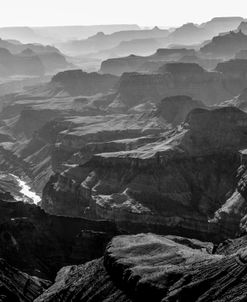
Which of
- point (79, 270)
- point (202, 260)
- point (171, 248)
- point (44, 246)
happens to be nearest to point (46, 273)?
point (44, 246)

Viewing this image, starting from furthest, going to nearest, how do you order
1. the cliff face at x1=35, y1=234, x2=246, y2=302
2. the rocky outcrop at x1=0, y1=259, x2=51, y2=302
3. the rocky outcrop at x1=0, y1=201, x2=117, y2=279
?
the rocky outcrop at x1=0, y1=201, x2=117, y2=279 → the rocky outcrop at x1=0, y1=259, x2=51, y2=302 → the cliff face at x1=35, y1=234, x2=246, y2=302

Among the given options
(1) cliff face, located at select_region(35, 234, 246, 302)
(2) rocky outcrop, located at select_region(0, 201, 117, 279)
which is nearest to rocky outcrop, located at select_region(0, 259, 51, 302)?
(1) cliff face, located at select_region(35, 234, 246, 302)

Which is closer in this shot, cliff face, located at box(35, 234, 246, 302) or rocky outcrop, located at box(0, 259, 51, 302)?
cliff face, located at box(35, 234, 246, 302)

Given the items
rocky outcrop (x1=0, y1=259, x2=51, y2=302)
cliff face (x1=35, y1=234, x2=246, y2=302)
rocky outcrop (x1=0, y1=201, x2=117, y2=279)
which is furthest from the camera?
rocky outcrop (x1=0, y1=201, x2=117, y2=279)

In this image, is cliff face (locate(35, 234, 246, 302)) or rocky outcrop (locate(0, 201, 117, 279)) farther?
rocky outcrop (locate(0, 201, 117, 279))

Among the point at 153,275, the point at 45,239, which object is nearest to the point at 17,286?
the point at 153,275

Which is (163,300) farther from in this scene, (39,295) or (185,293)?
(39,295)

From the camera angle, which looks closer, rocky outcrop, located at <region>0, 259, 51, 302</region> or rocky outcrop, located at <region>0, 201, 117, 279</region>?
rocky outcrop, located at <region>0, 259, 51, 302</region>

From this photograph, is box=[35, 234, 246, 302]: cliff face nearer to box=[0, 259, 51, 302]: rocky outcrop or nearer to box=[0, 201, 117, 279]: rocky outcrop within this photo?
box=[0, 259, 51, 302]: rocky outcrop

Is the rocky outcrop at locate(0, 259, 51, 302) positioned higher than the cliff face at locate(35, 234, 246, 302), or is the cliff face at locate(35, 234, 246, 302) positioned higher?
the cliff face at locate(35, 234, 246, 302)
